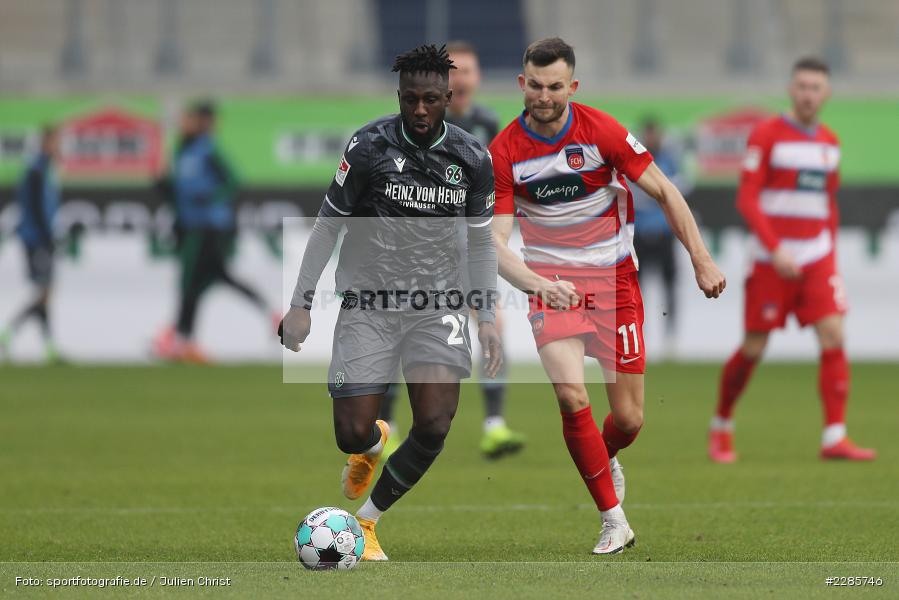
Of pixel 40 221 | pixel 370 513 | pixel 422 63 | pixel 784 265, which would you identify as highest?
pixel 422 63

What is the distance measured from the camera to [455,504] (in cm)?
804

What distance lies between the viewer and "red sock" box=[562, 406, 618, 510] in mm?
6555

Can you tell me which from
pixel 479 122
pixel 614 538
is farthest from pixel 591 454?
A: pixel 479 122

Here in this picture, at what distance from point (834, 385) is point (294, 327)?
480 centimetres

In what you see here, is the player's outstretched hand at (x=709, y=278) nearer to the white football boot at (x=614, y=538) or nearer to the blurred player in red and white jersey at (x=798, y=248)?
the white football boot at (x=614, y=538)

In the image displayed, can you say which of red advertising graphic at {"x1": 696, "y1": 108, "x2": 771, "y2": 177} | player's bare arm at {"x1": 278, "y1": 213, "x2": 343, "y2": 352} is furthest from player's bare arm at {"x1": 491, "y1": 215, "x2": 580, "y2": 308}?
red advertising graphic at {"x1": 696, "y1": 108, "x2": 771, "y2": 177}

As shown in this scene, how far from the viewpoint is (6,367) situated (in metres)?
17.0

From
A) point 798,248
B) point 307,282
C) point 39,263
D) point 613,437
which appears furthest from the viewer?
point 39,263

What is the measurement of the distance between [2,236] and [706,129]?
27.5 ft

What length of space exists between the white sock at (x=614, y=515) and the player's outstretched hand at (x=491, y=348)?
81 centimetres

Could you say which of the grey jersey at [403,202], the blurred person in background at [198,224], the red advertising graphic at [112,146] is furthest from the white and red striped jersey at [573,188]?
the red advertising graphic at [112,146]

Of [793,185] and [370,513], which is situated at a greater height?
[793,185]

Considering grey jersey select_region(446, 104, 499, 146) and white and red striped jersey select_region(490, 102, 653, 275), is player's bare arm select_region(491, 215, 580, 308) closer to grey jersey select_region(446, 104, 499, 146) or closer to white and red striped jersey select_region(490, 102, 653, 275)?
white and red striped jersey select_region(490, 102, 653, 275)

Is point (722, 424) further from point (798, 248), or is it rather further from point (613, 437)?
point (613, 437)
